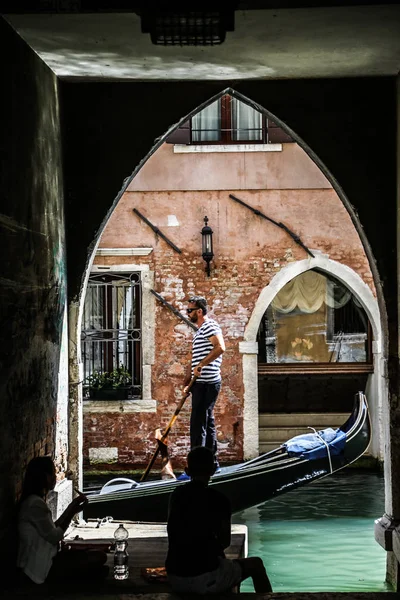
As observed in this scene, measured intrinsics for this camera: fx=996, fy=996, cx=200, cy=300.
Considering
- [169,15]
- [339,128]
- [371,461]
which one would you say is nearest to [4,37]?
[169,15]

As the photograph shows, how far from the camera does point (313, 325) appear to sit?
11.5 m

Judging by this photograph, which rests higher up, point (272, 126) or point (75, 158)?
point (272, 126)

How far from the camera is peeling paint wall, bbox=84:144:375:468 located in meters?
10.7

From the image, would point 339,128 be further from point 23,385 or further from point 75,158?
point 23,385

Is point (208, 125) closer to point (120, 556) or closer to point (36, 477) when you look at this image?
point (120, 556)

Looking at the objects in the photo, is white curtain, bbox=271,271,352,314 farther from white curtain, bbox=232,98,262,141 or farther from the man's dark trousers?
the man's dark trousers

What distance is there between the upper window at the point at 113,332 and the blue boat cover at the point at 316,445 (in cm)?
312

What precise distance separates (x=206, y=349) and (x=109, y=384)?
11.1ft

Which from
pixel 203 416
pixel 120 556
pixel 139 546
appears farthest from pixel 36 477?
pixel 203 416

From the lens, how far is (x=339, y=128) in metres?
5.76

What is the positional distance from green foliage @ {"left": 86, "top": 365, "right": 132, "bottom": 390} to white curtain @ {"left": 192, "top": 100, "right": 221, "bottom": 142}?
2.66m

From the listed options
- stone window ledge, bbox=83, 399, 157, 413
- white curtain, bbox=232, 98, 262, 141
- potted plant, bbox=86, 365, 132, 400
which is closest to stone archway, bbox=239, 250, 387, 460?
stone window ledge, bbox=83, 399, 157, 413

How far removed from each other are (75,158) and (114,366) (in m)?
5.22

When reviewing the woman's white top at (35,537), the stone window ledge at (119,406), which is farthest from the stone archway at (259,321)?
the woman's white top at (35,537)
